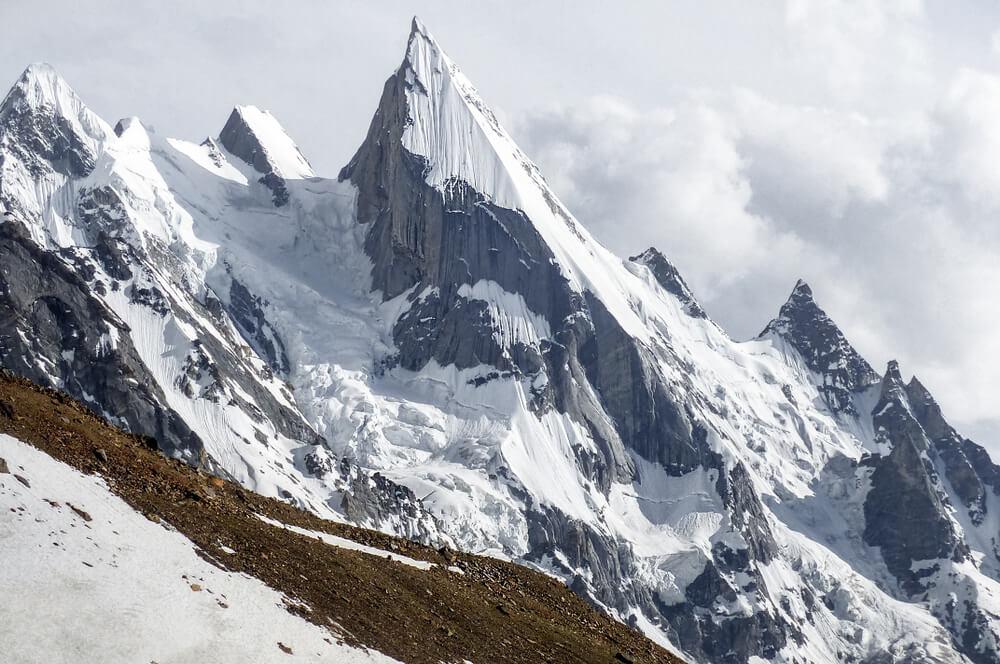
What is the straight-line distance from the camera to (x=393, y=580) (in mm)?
62812

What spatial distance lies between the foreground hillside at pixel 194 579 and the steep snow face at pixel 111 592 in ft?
0.20

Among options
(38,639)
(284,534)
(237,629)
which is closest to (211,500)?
(284,534)

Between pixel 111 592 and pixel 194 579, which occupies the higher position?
pixel 194 579

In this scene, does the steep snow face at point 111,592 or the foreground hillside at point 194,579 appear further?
the foreground hillside at point 194,579

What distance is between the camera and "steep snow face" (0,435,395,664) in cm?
4550

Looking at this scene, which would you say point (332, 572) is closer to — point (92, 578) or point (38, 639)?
point (92, 578)

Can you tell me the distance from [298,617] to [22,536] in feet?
32.6

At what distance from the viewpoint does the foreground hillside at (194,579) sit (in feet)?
154

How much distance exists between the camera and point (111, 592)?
48312 millimetres

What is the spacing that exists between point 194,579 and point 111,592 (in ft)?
12.3

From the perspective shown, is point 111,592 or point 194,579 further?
point 194,579

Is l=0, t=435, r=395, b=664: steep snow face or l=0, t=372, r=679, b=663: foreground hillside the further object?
l=0, t=372, r=679, b=663: foreground hillside

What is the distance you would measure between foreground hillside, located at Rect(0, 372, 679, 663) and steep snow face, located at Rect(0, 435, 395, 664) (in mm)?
62

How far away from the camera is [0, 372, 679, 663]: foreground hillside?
4697 cm
